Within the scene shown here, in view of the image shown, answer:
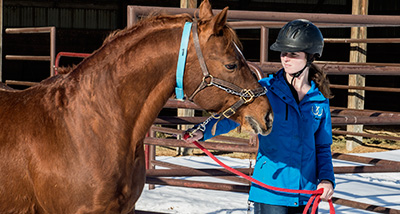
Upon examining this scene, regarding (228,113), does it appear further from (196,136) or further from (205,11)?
(205,11)

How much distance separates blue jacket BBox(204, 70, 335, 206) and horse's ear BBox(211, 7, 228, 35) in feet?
1.19

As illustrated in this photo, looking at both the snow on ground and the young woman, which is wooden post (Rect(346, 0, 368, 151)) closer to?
the snow on ground

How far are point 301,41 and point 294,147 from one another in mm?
480

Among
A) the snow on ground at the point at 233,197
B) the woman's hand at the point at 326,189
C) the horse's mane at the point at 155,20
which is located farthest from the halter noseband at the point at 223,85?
the snow on ground at the point at 233,197

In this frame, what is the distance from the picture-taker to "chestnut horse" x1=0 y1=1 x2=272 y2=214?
7.02 feet

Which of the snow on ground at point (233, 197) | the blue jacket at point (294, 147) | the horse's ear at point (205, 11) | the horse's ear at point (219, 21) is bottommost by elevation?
the snow on ground at point (233, 197)

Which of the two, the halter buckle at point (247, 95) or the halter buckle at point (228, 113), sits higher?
the halter buckle at point (247, 95)

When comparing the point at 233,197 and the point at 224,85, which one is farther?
Answer: the point at 233,197

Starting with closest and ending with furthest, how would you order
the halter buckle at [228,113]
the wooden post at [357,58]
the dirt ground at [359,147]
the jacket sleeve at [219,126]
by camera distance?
the halter buckle at [228,113] → the jacket sleeve at [219,126] → the dirt ground at [359,147] → the wooden post at [357,58]

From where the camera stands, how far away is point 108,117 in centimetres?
221

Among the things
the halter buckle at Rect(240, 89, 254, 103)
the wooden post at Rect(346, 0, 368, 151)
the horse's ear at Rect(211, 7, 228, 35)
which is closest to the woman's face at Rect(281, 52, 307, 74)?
the halter buckle at Rect(240, 89, 254, 103)

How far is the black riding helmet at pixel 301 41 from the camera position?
226 cm

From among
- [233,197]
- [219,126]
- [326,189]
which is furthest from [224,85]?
[233,197]

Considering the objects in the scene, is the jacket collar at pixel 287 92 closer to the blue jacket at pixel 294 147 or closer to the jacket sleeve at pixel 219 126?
the blue jacket at pixel 294 147
